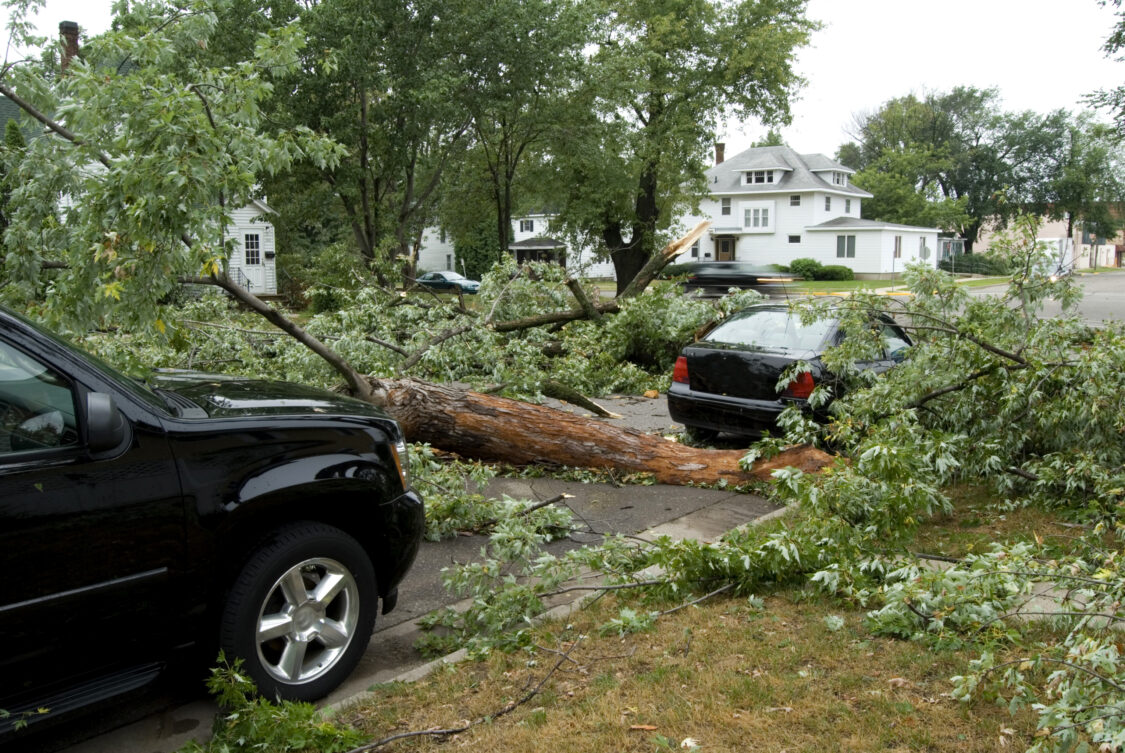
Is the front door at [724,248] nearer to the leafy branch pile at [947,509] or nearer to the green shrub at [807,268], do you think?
Result: the green shrub at [807,268]

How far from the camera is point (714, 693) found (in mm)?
3660

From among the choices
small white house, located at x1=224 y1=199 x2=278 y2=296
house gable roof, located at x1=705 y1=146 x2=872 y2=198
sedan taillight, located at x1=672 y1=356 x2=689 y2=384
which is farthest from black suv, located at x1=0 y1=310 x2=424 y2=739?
house gable roof, located at x1=705 y1=146 x2=872 y2=198

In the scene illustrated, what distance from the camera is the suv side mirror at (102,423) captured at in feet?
10.6

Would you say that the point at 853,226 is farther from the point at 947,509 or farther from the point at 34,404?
the point at 34,404

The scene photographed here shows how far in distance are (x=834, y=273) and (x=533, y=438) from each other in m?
50.5

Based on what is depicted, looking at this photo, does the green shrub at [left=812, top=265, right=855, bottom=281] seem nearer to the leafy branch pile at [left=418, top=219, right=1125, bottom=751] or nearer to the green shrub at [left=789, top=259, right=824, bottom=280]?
the green shrub at [left=789, top=259, right=824, bottom=280]

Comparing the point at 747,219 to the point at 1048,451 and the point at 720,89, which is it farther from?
the point at 1048,451

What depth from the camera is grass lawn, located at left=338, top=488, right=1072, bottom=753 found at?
A: 3273mm

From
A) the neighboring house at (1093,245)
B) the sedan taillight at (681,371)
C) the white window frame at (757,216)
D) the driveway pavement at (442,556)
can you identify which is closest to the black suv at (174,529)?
the driveway pavement at (442,556)

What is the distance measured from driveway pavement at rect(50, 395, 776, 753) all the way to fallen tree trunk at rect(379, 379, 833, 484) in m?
0.20

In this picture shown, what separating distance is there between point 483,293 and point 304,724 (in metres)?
9.28

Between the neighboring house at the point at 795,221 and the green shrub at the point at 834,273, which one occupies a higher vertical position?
the neighboring house at the point at 795,221

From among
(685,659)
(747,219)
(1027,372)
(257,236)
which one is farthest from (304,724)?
(747,219)

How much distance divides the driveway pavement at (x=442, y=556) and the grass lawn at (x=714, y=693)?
522 mm
